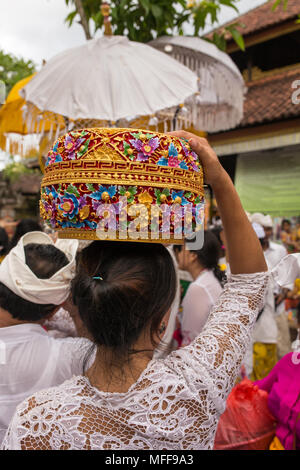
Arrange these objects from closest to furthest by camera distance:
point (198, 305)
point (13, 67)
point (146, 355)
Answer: point (146, 355)
point (198, 305)
point (13, 67)

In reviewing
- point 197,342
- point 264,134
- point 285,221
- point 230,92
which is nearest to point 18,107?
point 230,92

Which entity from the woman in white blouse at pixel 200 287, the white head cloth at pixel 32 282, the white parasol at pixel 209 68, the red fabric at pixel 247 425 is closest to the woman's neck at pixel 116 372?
the white head cloth at pixel 32 282

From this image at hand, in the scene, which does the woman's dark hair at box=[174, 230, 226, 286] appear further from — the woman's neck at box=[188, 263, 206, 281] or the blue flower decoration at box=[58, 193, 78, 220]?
the blue flower decoration at box=[58, 193, 78, 220]

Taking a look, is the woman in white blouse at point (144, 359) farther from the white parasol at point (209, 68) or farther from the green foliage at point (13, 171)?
the green foliage at point (13, 171)

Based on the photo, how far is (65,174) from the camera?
0.95 metres

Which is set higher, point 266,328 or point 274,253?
point 274,253

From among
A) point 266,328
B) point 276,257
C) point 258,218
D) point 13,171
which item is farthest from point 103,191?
point 13,171

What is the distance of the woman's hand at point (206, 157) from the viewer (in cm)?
97

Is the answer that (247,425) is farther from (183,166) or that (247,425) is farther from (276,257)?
(276,257)

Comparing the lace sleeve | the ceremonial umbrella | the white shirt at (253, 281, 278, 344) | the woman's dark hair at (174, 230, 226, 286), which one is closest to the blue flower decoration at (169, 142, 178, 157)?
the lace sleeve

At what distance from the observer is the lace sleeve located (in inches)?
36.9

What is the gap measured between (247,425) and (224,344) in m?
0.87

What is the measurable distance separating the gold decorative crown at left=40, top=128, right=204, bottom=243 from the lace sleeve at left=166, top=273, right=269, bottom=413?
26cm

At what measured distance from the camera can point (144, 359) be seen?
100cm
